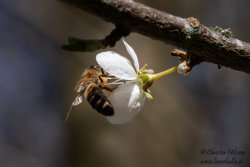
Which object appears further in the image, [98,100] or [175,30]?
[98,100]

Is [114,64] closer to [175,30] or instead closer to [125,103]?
[125,103]

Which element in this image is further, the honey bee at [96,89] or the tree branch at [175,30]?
the honey bee at [96,89]

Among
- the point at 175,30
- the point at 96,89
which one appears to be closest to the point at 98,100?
the point at 96,89

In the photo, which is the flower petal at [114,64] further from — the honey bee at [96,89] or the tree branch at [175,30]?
the tree branch at [175,30]

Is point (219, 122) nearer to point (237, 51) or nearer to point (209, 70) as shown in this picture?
point (209, 70)

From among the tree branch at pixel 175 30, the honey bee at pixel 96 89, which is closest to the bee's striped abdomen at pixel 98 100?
the honey bee at pixel 96 89

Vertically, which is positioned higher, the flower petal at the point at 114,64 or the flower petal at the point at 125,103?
the flower petal at the point at 114,64
